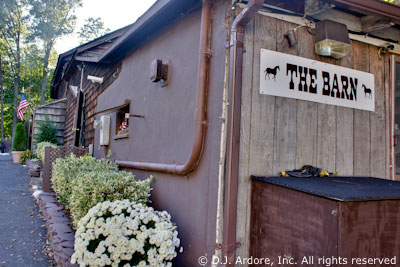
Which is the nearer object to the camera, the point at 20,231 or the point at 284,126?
the point at 284,126

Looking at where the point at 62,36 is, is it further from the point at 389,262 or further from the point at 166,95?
the point at 389,262

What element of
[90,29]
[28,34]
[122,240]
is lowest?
[122,240]

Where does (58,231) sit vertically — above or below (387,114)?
below

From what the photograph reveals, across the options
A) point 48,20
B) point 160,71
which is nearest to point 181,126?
point 160,71

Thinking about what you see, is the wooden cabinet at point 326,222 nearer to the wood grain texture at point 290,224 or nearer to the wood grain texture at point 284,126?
the wood grain texture at point 290,224

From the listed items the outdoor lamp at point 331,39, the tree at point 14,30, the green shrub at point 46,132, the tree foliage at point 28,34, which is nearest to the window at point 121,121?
the outdoor lamp at point 331,39

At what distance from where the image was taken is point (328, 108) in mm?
3010

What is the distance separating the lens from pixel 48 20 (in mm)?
23812

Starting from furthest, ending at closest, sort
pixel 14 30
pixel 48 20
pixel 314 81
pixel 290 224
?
pixel 14 30, pixel 48 20, pixel 314 81, pixel 290 224

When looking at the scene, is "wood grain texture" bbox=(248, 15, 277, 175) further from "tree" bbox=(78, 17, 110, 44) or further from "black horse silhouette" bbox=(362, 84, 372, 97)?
"tree" bbox=(78, 17, 110, 44)

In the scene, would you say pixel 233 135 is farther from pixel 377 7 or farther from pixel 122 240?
pixel 377 7

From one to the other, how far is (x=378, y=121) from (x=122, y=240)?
2942 mm

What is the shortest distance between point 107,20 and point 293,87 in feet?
99.4

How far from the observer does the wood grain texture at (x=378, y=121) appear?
3.29 meters
